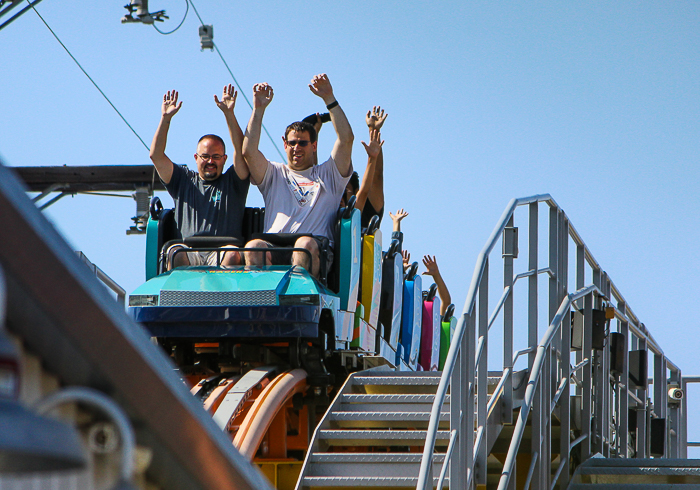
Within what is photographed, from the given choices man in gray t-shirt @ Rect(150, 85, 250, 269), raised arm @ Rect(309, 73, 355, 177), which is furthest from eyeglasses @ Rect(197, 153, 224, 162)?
raised arm @ Rect(309, 73, 355, 177)

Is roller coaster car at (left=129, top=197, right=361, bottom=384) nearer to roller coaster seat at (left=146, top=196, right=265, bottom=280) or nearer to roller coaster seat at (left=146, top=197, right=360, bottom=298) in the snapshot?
roller coaster seat at (left=146, top=197, right=360, bottom=298)

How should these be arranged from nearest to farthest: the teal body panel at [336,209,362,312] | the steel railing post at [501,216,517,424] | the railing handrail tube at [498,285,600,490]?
the railing handrail tube at [498,285,600,490] < the steel railing post at [501,216,517,424] < the teal body panel at [336,209,362,312]

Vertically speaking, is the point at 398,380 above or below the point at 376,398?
above

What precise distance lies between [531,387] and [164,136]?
11.2 ft

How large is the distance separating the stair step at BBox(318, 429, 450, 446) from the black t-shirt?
7.28ft

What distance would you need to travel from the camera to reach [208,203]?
7188 millimetres

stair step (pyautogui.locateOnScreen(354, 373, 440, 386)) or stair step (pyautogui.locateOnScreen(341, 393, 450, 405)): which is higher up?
stair step (pyautogui.locateOnScreen(354, 373, 440, 386))

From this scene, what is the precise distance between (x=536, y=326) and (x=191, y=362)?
2377 mm

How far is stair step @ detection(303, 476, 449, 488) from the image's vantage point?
501cm

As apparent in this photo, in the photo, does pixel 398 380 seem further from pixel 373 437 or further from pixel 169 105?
pixel 169 105

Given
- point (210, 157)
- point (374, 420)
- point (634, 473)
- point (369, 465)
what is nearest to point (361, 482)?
point (369, 465)

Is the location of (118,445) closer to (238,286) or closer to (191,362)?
(238,286)

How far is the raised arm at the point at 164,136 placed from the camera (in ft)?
23.7

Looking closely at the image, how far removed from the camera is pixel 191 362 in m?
6.67
